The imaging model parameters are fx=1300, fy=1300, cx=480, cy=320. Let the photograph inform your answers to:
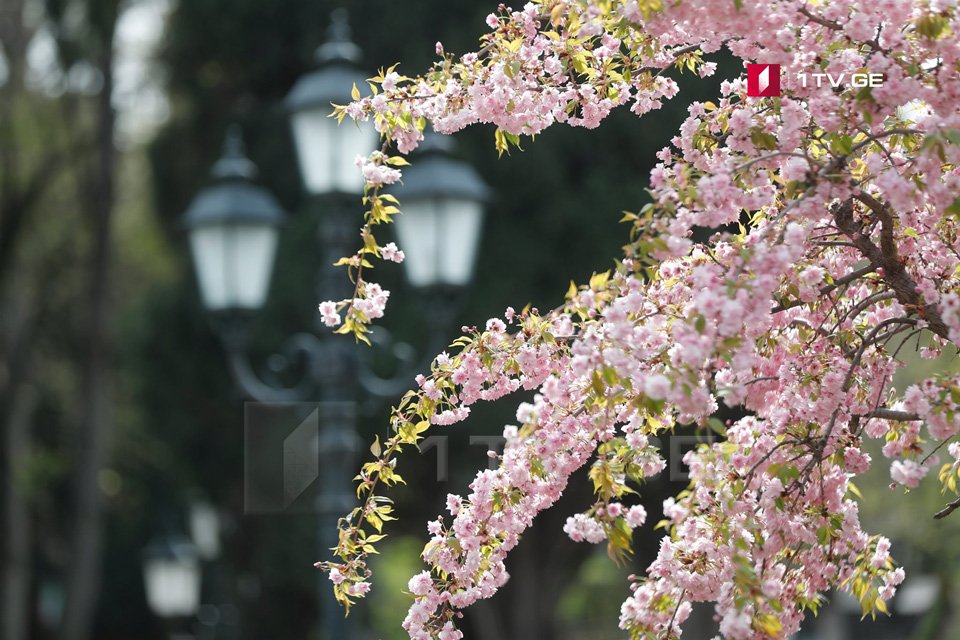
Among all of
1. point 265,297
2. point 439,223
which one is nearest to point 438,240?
point 439,223

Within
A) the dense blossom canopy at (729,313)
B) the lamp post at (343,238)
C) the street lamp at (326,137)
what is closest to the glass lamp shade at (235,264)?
the lamp post at (343,238)

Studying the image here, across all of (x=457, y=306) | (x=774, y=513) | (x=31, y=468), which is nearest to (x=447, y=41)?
(x=457, y=306)

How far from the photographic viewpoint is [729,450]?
389 cm

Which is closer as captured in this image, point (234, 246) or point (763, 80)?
point (763, 80)

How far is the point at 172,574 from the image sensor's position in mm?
13992

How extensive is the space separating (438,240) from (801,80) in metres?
3.68

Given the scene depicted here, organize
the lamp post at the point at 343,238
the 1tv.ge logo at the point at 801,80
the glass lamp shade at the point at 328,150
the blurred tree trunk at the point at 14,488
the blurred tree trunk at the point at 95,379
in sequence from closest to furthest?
the 1tv.ge logo at the point at 801,80 < the lamp post at the point at 343,238 < the glass lamp shade at the point at 328,150 < the blurred tree trunk at the point at 95,379 < the blurred tree trunk at the point at 14,488

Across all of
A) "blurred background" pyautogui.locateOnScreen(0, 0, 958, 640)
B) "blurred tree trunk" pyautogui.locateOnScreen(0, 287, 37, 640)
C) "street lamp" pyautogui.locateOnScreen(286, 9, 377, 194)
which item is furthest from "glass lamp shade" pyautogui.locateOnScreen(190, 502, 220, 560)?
"street lamp" pyautogui.locateOnScreen(286, 9, 377, 194)

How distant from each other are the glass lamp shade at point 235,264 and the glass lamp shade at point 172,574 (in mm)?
6920


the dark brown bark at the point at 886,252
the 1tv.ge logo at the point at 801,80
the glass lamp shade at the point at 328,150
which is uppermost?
the glass lamp shade at the point at 328,150

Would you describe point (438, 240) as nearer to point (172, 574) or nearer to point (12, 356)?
point (172, 574)

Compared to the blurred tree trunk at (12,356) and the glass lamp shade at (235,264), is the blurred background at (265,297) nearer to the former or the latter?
the blurred tree trunk at (12,356)

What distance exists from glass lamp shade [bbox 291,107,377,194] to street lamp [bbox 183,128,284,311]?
2.47 ft

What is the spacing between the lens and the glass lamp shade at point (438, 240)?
7.02 m
